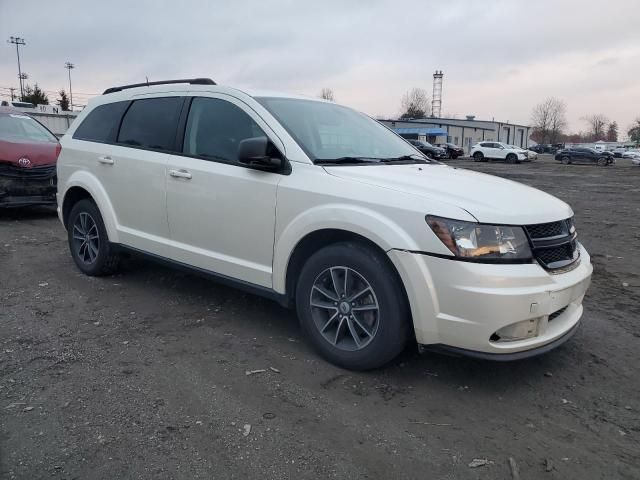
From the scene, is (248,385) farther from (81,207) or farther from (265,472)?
(81,207)

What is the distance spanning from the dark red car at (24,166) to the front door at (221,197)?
5019mm

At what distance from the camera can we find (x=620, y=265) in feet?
20.8

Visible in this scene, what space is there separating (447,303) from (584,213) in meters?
9.83

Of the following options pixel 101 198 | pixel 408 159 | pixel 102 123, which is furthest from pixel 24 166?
pixel 408 159

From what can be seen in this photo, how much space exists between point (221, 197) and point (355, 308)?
4.47 ft

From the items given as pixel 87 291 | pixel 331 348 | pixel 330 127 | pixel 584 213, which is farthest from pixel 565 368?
pixel 584 213

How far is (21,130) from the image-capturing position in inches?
365

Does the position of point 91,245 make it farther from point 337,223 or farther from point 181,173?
point 337,223

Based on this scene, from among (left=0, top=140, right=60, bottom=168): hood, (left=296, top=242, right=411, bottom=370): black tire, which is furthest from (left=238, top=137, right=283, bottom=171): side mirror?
(left=0, top=140, right=60, bottom=168): hood

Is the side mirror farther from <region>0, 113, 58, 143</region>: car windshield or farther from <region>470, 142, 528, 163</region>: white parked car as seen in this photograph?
<region>470, 142, 528, 163</region>: white parked car

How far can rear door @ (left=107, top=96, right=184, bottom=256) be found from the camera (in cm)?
442

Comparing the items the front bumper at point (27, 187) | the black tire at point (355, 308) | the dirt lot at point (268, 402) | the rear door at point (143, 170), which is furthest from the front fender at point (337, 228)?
the front bumper at point (27, 187)

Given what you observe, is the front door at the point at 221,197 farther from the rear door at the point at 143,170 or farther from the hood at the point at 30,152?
the hood at the point at 30,152

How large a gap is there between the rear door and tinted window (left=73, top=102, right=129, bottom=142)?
0.43 ft
